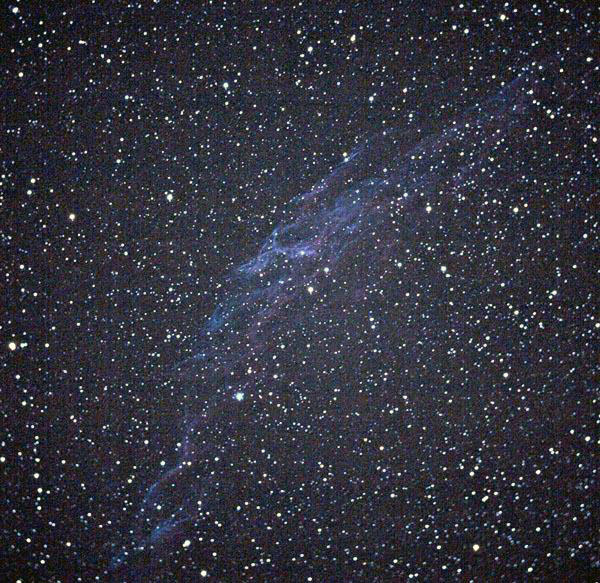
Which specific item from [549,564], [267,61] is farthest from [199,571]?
[267,61]

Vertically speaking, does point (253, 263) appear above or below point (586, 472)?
above

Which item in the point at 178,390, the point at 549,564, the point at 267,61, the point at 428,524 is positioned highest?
the point at 267,61

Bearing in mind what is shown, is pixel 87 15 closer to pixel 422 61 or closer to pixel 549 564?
pixel 422 61

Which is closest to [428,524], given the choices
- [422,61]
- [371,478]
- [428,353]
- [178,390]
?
[371,478]

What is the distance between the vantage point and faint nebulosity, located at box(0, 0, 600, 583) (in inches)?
16.1

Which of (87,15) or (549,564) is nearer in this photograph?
(87,15)

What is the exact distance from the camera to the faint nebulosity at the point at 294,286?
16.1 inches

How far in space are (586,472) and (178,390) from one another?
44 cm

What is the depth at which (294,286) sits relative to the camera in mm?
437

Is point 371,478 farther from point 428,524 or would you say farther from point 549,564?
point 549,564

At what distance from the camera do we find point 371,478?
18.6 inches

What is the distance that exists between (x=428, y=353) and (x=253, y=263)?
20 centimetres

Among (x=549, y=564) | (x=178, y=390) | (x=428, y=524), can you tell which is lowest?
(x=549, y=564)

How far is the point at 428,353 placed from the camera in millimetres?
460
